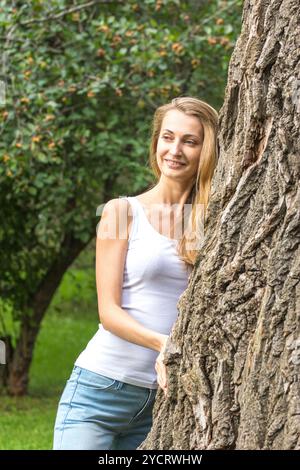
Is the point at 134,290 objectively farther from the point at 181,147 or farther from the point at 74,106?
the point at 74,106

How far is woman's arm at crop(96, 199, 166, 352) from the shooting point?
340 centimetres

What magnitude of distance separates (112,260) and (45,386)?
7.47 m

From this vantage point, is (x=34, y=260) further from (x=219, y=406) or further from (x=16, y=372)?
(x=219, y=406)

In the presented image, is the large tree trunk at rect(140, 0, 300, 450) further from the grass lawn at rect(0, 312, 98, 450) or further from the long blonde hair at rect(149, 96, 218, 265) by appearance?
the grass lawn at rect(0, 312, 98, 450)

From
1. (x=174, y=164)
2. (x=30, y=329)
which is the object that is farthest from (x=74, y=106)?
(x=174, y=164)

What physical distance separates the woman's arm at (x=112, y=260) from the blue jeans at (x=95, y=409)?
0.65 feet

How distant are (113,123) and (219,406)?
Answer: 16.5ft

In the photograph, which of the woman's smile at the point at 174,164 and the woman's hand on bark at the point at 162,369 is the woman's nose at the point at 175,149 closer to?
the woman's smile at the point at 174,164

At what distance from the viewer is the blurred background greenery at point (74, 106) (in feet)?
24.1

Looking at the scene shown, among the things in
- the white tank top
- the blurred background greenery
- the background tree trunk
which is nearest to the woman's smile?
the white tank top

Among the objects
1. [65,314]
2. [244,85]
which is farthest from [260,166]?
[65,314]

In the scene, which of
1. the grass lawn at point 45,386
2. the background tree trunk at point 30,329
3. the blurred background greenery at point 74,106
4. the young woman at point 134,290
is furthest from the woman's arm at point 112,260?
the background tree trunk at point 30,329

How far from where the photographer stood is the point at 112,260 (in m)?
3.44

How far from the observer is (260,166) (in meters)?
3.08
